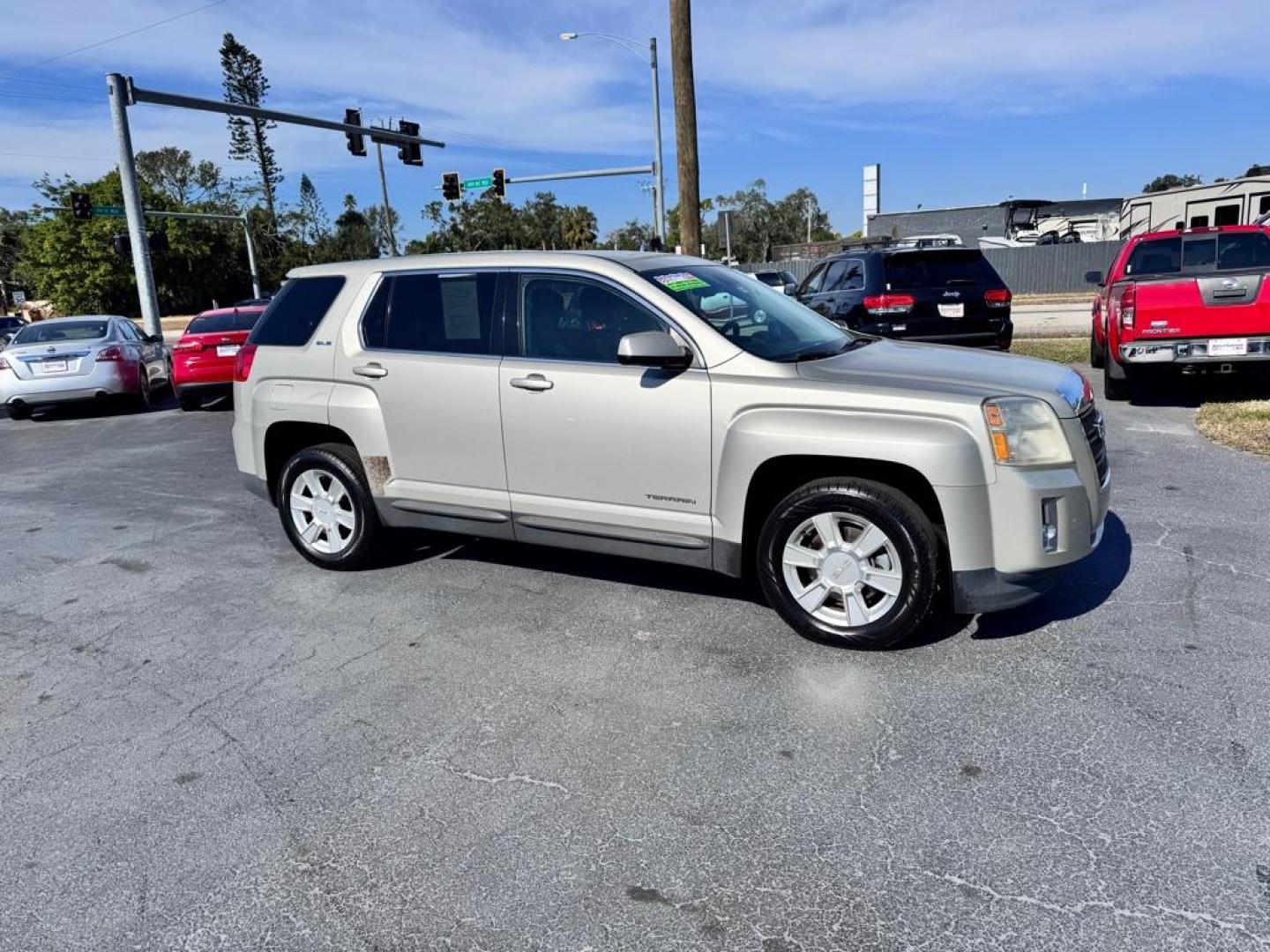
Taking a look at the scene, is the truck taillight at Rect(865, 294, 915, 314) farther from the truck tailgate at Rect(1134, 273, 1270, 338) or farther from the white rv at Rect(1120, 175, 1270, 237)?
the white rv at Rect(1120, 175, 1270, 237)

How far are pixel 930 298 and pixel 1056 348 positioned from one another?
537 cm

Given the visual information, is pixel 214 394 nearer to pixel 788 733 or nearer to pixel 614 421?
pixel 614 421

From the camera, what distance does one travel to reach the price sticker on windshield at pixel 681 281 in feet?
15.5

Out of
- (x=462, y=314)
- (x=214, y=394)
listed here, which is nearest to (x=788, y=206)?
(x=214, y=394)

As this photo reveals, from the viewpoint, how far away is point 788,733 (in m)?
3.54

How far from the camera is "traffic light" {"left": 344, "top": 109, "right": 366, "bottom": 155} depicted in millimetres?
25547

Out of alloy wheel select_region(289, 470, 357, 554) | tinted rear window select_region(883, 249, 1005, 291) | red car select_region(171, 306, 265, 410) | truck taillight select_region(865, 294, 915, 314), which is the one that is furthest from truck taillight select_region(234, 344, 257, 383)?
red car select_region(171, 306, 265, 410)

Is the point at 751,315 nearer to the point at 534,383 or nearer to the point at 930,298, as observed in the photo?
the point at 534,383

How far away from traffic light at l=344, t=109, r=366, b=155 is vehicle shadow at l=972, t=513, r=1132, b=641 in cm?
2462

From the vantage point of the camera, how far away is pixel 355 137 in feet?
84.7

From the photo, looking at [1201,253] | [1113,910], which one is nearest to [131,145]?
[1201,253]

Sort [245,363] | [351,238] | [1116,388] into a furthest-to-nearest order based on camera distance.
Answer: [351,238] < [1116,388] < [245,363]

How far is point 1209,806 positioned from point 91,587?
5.80 m

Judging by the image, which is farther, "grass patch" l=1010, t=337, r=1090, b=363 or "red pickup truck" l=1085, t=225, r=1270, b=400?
"grass patch" l=1010, t=337, r=1090, b=363
